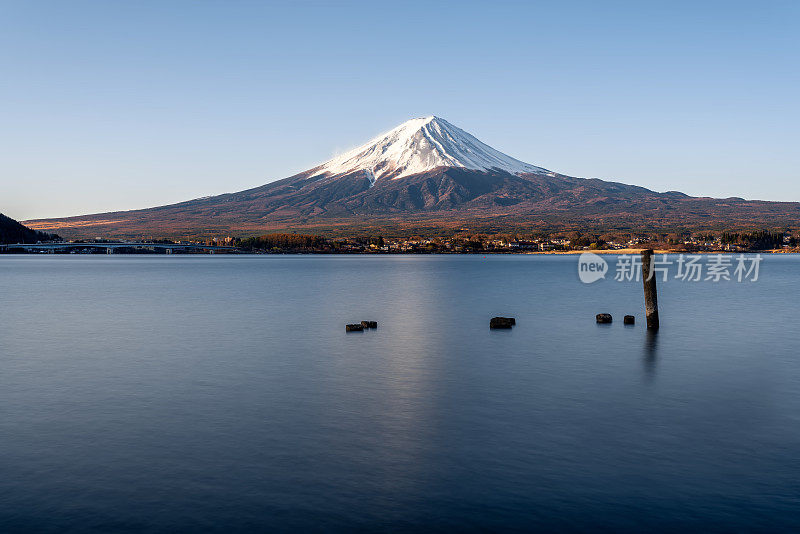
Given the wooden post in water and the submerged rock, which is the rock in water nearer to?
the submerged rock

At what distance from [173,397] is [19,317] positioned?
33.1 meters

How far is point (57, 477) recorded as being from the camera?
45.0ft

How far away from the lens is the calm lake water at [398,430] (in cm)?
1209

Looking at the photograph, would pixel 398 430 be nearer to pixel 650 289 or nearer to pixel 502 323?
pixel 502 323

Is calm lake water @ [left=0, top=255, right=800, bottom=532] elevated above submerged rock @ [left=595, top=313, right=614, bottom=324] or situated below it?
above

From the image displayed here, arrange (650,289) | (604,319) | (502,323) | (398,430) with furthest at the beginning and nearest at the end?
(604,319) < (502,323) < (650,289) < (398,430)

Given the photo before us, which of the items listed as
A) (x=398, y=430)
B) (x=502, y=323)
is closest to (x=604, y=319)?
(x=502, y=323)

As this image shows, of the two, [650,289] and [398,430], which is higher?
[650,289]

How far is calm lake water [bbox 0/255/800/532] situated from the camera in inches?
476

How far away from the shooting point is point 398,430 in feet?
57.9

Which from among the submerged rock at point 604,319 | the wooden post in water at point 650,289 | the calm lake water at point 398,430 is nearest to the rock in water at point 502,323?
the calm lake water at point 398,430

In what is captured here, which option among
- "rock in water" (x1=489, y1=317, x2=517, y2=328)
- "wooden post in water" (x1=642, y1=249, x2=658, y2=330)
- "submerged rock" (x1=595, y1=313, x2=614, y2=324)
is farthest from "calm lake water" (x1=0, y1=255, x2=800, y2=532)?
"submerged rock" (x1=595, y1=313, x2=614, y2=324)

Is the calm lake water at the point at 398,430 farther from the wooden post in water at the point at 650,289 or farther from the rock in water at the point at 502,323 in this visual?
the rock in water at the point at 502,323

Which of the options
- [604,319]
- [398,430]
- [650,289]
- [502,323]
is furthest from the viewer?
[604,319]
